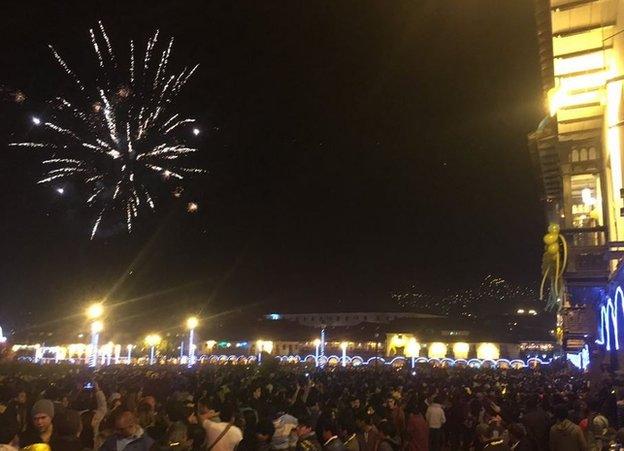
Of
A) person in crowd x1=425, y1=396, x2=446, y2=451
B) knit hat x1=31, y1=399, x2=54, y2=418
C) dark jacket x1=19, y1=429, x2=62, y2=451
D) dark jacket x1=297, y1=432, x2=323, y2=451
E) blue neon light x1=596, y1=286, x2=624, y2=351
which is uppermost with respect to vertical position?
blue neon light x1=596, y1=286, x2=624, y2=351

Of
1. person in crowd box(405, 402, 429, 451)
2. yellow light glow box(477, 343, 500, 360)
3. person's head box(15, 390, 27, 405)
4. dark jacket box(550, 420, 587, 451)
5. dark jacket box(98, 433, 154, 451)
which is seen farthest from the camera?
yellow light glow box(477, 343, 500, 360)

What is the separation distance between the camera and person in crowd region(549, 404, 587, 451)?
684 centimetres

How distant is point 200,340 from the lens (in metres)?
67.9

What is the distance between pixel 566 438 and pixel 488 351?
53.4 metres

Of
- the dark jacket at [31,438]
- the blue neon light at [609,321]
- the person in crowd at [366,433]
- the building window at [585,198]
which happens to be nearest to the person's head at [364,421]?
the person in crowd at [366,433]

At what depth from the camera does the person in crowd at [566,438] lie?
6.84 m

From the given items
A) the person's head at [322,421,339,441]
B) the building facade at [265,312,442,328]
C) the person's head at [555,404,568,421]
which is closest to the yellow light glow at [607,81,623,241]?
the person's head at [555,404,568,421]

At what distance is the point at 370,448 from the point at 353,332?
195ft

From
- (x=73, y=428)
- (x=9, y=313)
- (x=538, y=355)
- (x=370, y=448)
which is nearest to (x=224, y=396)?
(x=370, y=448)

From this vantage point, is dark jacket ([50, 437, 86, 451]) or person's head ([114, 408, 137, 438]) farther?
person's head ([114, 408, 137, 438])

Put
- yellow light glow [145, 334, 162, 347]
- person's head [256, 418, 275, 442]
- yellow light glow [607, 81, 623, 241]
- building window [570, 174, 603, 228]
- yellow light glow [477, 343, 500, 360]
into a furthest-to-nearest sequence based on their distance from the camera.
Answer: yellow light glow [477, 343, 500, 360]
yellow light glow [145, 334, 162, 347]
building window [570, 174, 603, 228]
yellow light glow [607, 81, 623, 241]
person's head [256, 418, 275, 442]

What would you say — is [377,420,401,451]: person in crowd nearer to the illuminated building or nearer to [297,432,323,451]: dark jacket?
[297,432,323,451]: dark jacket

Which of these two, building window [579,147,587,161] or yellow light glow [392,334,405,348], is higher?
building window [579,147,587,161]

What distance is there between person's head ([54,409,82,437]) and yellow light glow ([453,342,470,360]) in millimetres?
56351
